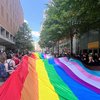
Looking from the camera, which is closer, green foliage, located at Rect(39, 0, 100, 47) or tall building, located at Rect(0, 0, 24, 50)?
green foliage, located at Rect(39, 0, 100, 47)

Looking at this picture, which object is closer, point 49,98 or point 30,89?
point 49,98

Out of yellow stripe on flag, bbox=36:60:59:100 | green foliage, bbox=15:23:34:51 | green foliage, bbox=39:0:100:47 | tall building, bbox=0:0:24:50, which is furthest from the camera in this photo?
green foliage, bbox=15:23:34:51

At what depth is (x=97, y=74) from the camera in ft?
29.2

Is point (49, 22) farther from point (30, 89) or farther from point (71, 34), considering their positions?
point (30, 89)

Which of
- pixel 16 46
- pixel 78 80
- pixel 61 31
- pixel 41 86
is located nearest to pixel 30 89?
pixel 41 86

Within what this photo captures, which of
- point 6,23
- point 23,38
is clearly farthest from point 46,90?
point 23,38

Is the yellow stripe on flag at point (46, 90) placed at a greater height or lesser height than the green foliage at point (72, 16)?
lesser

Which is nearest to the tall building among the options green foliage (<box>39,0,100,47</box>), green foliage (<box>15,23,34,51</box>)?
green foliage (<box>15,23,34,51</box>)

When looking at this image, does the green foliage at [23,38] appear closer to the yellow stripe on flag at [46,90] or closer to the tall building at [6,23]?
the tall building at [6,23]

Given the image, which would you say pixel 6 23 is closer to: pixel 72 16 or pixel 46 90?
pixel 72 16

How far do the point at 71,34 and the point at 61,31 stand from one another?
1.43 meters

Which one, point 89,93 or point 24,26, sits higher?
point 24,26

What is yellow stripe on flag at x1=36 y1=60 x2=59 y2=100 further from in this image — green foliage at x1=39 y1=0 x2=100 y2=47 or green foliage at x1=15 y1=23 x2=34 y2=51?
green foliage at x1=15 y1=23 x2=34 y2=51

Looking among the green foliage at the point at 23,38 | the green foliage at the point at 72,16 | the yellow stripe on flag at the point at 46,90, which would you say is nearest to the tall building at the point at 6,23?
the green foliage at the point at 23,38
